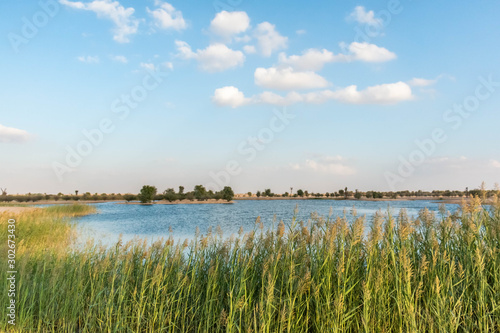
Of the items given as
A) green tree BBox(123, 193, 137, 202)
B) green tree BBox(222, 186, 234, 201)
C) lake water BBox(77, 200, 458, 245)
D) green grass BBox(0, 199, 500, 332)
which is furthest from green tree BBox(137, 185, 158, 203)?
green grass BBox(0, 199, 500, 332)

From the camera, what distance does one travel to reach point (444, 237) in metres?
4.55

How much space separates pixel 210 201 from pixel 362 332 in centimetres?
6712

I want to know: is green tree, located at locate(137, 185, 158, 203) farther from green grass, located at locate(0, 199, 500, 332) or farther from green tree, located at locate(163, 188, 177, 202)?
green grass, located at locate(0, 199, 500, 332)

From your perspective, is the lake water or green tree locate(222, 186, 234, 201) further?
green tree locate(222, 186, 234, 201)

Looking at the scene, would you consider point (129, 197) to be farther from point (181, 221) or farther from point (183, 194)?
point (181, 221)

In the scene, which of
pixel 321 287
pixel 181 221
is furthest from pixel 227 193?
pixel 321 287

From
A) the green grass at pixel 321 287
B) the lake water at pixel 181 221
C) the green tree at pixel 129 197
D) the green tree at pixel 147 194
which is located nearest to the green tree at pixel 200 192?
the green tree at pixel 147 194

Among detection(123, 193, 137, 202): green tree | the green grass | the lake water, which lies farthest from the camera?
detection(123, 193, 137, 202): green tree

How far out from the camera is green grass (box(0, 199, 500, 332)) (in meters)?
3.33

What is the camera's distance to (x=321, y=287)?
151 inches

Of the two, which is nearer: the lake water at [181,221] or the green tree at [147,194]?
the lake water at [181,221]

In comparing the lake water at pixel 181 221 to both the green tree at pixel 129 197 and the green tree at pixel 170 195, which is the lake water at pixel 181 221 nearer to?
the green tree at pixel 170 195

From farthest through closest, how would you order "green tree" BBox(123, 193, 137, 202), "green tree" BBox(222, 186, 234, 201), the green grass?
1. "green tree" BBox(123, 193, 137, 202)
2. "green tree" BBox(222, 186, 234, 201)
3. the green grass

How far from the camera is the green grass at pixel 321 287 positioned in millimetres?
3332
